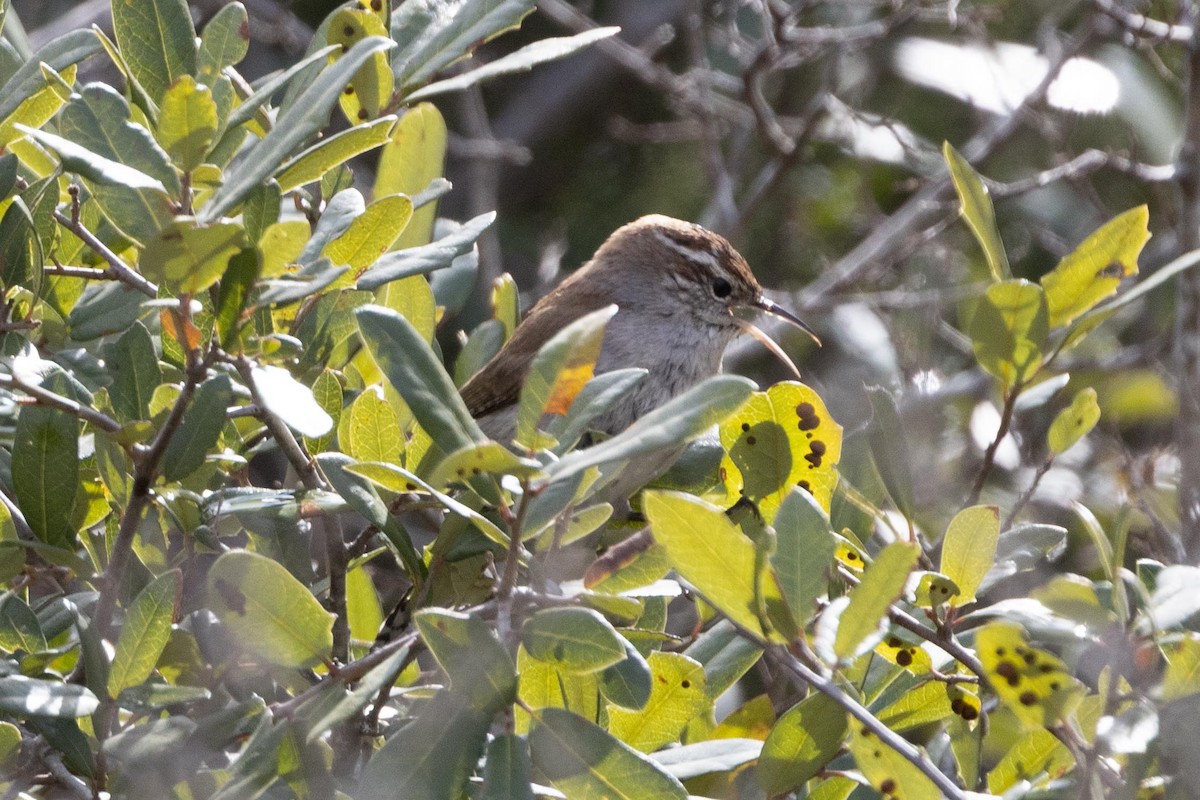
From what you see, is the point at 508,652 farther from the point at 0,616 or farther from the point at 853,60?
the point at 853,60

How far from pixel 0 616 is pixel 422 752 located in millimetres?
743

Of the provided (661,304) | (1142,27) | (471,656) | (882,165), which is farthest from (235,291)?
(882,165)

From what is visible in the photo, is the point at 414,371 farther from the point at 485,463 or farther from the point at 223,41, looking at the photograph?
the point at 223,41

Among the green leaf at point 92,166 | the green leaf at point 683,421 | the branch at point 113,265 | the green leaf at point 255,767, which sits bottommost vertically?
the green leaf at point 255,767

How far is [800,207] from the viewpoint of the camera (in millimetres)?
6336

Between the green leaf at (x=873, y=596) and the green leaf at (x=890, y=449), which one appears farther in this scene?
the green leaf at (x=890, y=449)

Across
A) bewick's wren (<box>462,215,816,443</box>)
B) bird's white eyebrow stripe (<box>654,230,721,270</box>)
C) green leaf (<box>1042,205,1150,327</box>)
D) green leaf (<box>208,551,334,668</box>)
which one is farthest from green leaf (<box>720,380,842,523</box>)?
bird's white eyebrow stripe (<box>654,230,721,270</box>)

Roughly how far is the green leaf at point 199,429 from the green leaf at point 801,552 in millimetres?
765

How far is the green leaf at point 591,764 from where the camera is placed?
1568 mm

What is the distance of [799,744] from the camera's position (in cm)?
186

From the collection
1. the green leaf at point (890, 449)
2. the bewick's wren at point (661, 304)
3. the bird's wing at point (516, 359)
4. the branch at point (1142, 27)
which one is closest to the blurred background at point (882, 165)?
the branch at point (1142, 27)

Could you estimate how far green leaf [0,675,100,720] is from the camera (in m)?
1.66

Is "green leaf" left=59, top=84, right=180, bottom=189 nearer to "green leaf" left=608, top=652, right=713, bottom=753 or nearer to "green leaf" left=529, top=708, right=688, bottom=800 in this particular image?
"green leaf" left=529, top=708, right=688, bottom=800

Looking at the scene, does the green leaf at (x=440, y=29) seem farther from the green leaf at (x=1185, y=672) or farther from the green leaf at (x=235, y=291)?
the green leaf at (x=1185, y=672)
